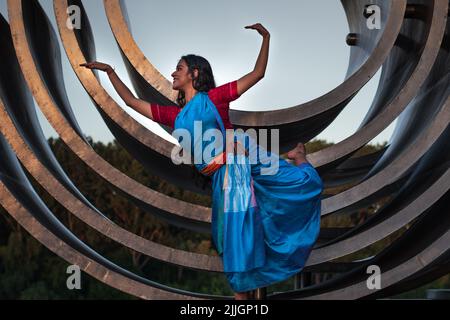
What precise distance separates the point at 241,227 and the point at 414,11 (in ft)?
9.06

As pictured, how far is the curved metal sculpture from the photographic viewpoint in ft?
18.9

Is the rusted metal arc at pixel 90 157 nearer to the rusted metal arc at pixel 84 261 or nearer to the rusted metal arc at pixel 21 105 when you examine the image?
the rusted metal arc at pixel 21 105

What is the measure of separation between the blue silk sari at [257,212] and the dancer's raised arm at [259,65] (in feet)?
0.74

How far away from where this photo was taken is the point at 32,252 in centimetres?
2211

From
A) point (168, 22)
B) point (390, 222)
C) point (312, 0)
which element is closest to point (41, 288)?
point (168, 22)

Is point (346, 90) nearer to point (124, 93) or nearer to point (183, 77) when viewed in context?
point (183, 77)

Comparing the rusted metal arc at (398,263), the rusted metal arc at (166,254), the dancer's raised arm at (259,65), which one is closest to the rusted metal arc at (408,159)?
the rusted metal arc at (398,263)

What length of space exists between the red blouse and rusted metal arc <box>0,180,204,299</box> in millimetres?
1050

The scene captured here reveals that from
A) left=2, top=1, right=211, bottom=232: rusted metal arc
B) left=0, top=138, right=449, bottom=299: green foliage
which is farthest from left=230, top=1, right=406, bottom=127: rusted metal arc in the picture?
left=0, top=138, right=449, bottom=299: green foliage

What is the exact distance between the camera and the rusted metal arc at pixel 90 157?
19.5ft

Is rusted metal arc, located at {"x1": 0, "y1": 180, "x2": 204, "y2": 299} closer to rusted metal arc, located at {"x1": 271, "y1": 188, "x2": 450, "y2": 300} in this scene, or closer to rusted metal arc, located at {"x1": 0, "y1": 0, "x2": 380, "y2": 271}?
rusted metal arc, located at {"x1": 0, "y1": 0, "x2": 380, "y2": 271}

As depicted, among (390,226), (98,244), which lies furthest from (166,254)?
(98,244)

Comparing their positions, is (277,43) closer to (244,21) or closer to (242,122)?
(244,21)

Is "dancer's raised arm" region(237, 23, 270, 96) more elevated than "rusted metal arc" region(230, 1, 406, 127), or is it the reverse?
"rusted metal arc" region(230, 1, 406, 127)
